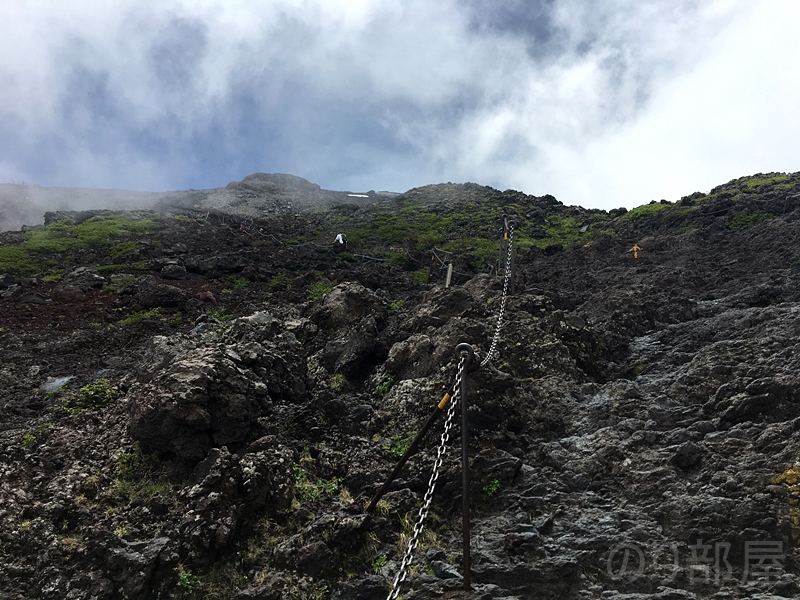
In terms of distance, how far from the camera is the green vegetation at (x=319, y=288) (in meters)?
18.6

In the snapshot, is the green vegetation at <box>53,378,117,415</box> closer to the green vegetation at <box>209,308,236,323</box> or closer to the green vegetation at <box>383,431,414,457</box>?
the green vegetation at <box>383,431,414,457</box>

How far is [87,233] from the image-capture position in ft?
108

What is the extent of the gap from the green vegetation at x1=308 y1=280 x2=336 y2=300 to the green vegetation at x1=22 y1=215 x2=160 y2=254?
14.0m

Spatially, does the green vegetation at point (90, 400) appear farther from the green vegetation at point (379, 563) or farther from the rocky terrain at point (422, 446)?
the green vegetation at point (379, 563)

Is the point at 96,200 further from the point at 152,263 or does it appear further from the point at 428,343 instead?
the point at 428,343

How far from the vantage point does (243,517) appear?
678 centimetres

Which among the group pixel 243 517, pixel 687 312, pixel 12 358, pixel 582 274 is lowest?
pixel 243 517

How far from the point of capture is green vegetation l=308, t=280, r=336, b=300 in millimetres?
18609

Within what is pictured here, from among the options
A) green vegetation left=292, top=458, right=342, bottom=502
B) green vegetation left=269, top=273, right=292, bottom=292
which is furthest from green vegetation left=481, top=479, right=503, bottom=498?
green vegetation left=269, top=273, right=292, bottom=292

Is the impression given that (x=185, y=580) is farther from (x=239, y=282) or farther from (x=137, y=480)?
(x=239, y=282)

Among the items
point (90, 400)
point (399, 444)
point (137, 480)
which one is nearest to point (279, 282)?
point (90, 400)

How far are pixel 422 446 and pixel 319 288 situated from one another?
40.0ft

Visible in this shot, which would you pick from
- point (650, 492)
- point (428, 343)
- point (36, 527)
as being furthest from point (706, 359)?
point (36, 527)

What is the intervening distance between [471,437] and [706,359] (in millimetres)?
4561
